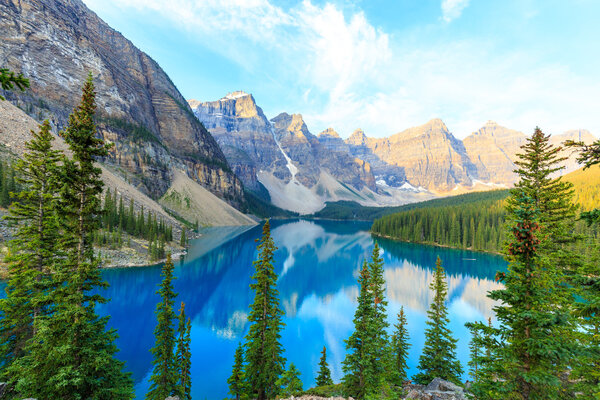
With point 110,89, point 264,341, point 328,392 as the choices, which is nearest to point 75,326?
point 264,341

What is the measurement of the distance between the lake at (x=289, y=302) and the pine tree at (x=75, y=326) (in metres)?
11.6

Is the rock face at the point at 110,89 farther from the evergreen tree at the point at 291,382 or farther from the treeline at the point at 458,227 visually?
the treeline at the point at 458,227

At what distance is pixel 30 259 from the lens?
13.7 metres

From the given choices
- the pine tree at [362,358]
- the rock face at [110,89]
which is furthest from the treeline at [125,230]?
the pine tree at [362,358]

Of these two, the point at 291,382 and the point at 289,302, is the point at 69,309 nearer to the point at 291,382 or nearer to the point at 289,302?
the point at 291,382

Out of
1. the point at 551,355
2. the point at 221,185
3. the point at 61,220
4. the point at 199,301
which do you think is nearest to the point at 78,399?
the point at 61,220

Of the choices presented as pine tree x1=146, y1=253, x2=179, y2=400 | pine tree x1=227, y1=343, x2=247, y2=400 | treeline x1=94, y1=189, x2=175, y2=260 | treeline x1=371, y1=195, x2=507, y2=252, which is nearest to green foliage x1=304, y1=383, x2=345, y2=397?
pine tree x1=227, y1=343, x2=247, y2=400

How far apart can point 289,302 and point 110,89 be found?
138973 mm

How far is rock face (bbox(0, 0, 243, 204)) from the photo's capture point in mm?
92562

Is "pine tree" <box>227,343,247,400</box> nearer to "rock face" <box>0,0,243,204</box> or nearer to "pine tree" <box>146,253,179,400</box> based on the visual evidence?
"pine tree" <box>146,253,179,400</box>

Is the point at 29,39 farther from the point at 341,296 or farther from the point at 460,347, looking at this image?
the point at 460,347

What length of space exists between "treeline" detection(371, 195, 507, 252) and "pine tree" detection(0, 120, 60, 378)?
3924 inches

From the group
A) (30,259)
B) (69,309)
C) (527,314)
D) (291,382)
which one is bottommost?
(291,382)

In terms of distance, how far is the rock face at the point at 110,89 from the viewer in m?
92.6
